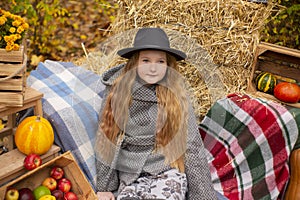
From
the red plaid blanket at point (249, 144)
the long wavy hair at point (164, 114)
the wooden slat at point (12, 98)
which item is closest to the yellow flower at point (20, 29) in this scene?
the wooden slat at point (12, 98)

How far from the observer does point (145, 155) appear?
7.93 ft

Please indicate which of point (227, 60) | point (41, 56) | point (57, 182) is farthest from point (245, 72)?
point (41, 56)

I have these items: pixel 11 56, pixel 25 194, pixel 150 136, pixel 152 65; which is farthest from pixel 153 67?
pixel 25 194

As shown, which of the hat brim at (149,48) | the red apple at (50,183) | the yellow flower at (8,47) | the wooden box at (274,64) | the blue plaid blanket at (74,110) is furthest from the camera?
the wooden box at (274,64)

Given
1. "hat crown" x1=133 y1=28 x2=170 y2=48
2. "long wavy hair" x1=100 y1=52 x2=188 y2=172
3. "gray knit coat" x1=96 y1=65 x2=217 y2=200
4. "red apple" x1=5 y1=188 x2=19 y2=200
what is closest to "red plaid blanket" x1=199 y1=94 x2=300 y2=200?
"gray knit coat" x1=96 y1=65 x2=217 y2=200

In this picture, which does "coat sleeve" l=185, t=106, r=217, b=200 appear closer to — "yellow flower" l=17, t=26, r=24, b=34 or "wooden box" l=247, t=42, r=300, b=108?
"wooden box" l=247, t=42, r=300, b=108

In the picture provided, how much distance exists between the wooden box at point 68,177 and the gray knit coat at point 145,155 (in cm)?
15

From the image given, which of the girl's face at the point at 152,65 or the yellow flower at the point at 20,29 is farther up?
the yellow flower at the point at 20,29

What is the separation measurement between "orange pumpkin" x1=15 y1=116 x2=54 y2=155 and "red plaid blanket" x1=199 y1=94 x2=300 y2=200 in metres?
1.17

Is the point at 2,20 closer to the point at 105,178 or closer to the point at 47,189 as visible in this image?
the point at 47,189

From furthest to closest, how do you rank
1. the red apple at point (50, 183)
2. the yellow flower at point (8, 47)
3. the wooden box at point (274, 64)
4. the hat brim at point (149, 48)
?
the wooden box at point (274, 64), the red apple at point (50, 183), the hat brim at point (149, 48), the yellow flower at point (8, 47)

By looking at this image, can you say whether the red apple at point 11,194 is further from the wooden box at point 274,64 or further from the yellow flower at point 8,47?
the wooden box at point 274,64

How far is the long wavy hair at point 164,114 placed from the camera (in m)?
2.41

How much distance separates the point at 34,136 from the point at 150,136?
670 mm
